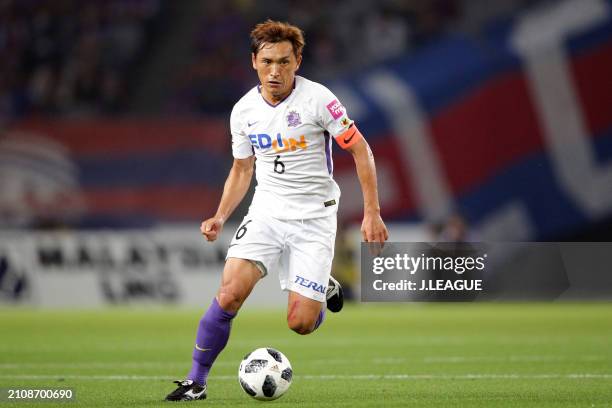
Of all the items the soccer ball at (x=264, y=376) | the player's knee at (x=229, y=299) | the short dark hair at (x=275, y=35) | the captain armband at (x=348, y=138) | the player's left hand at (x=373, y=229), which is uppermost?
the short dark hair at (x=275, y=35)

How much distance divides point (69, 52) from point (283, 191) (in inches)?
653

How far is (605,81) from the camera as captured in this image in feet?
66.3

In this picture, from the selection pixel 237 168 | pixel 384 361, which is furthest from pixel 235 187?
pixel 384 361

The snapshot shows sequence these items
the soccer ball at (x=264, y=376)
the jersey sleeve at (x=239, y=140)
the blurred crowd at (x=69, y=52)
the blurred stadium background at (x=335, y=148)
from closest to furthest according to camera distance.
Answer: the soccer ball at (x=264, y=376) < the jersey sleeve at (x=239, y=140) < the blurred stadium background at (x=335, y=148) < the blurred crowd at (x=69, y=52)

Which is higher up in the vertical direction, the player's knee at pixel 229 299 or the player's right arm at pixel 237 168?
the player's right arm at pixel 237 168

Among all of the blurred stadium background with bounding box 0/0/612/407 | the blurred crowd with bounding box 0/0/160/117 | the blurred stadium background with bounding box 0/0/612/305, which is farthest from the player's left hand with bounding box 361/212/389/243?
the blurred crowd with bounding box 0/0/160/117

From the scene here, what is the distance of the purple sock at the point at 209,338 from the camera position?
6.41 metres

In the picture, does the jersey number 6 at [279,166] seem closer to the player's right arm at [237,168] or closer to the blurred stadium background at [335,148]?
the player's right arm at [237,168]

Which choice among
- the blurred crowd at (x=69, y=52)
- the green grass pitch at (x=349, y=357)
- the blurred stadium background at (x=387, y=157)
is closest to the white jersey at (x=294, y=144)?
the green grass pitch at (x=349, y=357)

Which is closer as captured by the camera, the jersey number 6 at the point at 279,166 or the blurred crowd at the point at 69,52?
the jersey number 6 at the point at 279,166

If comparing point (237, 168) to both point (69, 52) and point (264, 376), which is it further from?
point (69, 52)

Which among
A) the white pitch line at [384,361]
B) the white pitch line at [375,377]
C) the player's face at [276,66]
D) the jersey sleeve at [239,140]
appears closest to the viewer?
the player's face at [276,66]

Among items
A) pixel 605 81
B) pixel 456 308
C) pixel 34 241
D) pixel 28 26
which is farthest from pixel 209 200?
pixel 605 81

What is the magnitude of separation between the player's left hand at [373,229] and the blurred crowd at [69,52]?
15757 millimetres
